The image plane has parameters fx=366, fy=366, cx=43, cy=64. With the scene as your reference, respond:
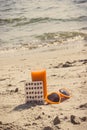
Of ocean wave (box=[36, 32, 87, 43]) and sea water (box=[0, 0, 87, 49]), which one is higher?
sea water (box=[0, 0, 87, 49])

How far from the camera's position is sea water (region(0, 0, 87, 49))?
11.2 metres

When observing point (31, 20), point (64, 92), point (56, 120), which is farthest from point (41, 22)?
point (56, 120)

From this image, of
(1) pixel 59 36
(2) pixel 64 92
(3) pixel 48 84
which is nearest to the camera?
→ (2) pixel 64 92

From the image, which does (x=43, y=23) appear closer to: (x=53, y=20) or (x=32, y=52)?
(x=53, y=20)

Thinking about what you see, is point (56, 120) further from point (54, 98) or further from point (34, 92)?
point (34, 92)

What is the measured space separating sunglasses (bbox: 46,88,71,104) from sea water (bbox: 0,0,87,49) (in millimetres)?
5103

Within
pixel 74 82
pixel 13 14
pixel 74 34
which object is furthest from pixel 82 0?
pixel 74 82

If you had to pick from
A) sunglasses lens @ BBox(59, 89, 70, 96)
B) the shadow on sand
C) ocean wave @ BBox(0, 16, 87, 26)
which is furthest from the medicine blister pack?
ocean wave @ BBox(0, 16, 87, 26)

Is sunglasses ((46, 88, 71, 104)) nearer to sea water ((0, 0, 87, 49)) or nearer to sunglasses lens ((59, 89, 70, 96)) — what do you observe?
sunglasses lens ((59, 89, 70, 96))

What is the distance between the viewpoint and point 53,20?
1345cm

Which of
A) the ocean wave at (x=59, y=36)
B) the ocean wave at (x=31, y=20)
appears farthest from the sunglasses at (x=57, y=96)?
the ocean wave at (x=31, y=20)

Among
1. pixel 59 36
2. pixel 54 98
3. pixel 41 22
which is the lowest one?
pixel 59 36

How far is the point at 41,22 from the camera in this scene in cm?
1338

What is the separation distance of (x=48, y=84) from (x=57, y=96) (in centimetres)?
89
